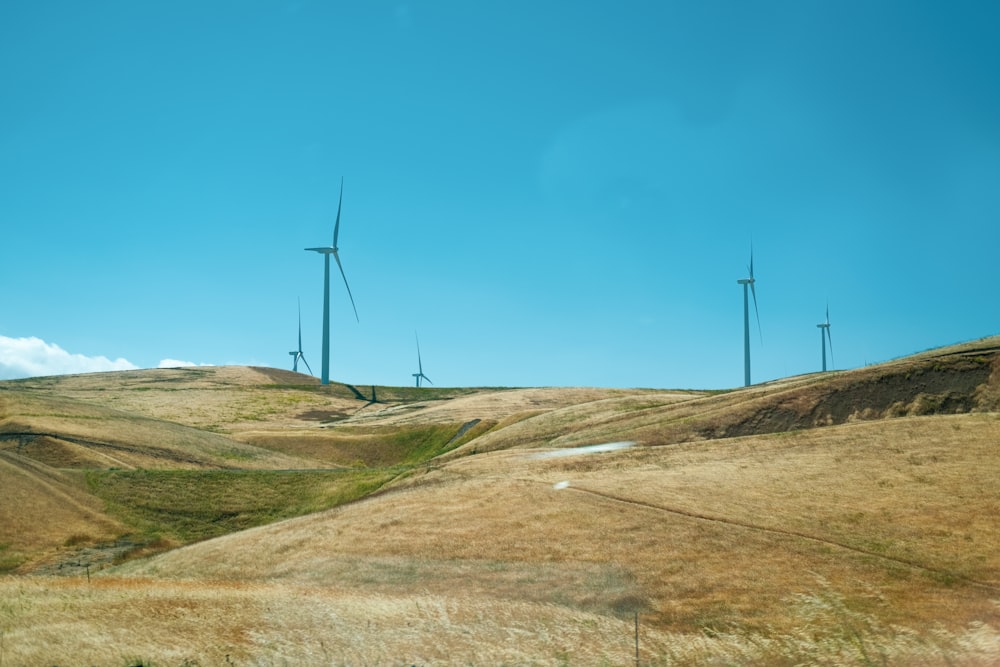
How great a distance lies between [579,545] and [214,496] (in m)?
31.2

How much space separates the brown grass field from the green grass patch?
215 millimetres

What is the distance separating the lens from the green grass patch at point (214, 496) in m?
50.3

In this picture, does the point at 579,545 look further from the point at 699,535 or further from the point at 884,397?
the point at 884,397

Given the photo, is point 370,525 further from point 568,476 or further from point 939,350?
point 939,350

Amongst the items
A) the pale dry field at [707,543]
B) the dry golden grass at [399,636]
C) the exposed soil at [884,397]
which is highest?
the exposed soil at [884,397]

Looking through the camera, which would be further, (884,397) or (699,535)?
(884,397)

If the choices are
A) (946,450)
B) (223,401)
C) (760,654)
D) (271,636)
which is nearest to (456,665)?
(271,636)

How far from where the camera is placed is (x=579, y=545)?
32.1 meters

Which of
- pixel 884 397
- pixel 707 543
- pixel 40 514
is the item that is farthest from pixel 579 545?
pixel 40 514

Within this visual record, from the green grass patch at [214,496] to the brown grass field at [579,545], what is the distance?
0.22 metres

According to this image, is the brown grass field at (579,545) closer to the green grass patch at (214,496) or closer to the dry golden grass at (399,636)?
the dry golden grass at (399,636)

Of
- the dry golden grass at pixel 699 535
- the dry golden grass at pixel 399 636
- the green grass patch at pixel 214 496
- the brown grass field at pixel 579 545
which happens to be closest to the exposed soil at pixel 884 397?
the brown grass field at pixel 579 545

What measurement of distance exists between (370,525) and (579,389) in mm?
113580

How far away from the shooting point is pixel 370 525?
38.1 m
